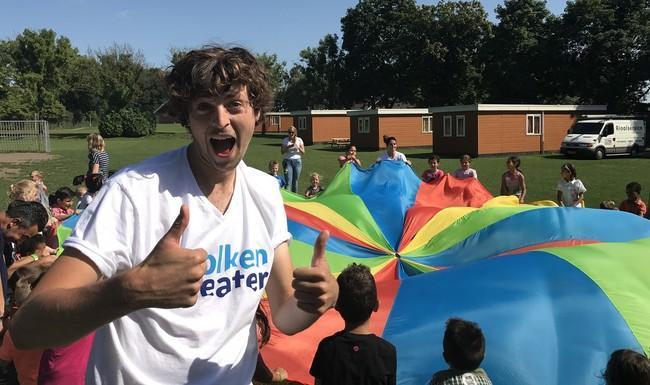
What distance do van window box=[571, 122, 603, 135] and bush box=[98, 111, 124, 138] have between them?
37.3m

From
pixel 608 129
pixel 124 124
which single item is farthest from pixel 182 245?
pixel 124 124

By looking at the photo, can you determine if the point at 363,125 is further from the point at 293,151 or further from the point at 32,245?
the point at 32,245

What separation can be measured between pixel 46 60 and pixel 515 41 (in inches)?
1846

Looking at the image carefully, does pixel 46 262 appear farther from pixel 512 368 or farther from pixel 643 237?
pixel 643 237

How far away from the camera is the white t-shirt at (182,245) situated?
4.58 ft

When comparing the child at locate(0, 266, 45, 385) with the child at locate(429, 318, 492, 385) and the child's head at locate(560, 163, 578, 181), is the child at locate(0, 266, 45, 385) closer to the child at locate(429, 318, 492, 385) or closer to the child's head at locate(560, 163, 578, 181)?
the child at locate(429, 318, 492, 385)

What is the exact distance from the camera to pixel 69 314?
1180 millimetres

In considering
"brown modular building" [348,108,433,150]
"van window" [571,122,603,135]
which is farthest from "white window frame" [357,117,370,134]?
"van window" [571,122,603,135]

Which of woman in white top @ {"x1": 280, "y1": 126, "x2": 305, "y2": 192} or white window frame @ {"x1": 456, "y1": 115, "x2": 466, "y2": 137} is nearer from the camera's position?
woman in white top @ {"x1": 280, "y1": 126, "x2": 305, "y2": 192}

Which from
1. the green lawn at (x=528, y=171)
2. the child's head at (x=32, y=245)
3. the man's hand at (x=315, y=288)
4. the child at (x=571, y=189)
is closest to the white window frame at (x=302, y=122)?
the green lawn at (x=528, y=171)

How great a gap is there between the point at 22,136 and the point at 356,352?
108 feet

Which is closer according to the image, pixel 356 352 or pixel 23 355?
pixel 356 352

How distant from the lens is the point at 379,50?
49.3 meters

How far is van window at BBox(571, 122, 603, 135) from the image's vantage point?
25188 mm
